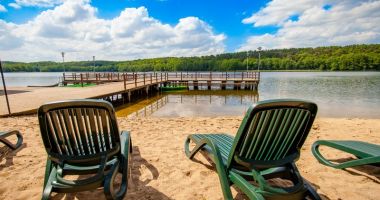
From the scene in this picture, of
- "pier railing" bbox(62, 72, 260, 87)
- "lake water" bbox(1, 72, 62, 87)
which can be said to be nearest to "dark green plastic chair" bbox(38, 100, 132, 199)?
"pier railing" bbox(62, 72, 260, 87)

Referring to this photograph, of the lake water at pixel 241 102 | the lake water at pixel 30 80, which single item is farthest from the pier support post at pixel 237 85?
the lake water at pixel 30 80

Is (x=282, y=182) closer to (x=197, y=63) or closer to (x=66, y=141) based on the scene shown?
(x=66, y=141)

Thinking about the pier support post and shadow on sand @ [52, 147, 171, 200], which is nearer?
shadow on sand @ [52, 147, 171, 200]

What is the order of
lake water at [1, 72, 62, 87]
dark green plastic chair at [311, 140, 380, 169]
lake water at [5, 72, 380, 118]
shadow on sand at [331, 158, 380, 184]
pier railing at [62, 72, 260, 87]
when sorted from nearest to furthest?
dark green plastic chair at [311, 140, 380, 169], shadow on sand at [331, 158, 380, 184], lake water at [5, 72, 380, 118], pier railing at [62, 72, 260, 87], lake water at [1, 72, 62, 87]

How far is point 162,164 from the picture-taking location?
374 centimetres

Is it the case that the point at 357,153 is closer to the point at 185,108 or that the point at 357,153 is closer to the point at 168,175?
the point at 168,175

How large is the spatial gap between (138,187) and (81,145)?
0.98 metres

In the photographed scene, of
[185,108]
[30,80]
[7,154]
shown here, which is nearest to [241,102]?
[185,108]

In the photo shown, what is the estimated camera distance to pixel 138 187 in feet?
9.71

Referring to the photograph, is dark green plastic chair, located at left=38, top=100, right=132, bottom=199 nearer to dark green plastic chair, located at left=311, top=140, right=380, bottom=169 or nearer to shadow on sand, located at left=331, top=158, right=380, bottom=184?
dark green plastic chair, located at left=311, top=140, right=380, bottom=169

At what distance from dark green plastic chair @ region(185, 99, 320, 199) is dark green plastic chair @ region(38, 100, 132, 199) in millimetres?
1163

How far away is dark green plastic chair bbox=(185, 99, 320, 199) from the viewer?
211 centimetres

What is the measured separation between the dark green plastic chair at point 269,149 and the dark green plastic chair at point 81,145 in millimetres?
1163

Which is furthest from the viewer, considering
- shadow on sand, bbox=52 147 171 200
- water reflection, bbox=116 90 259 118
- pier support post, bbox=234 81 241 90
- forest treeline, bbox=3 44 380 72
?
forest treeline, bbox=3 44 380 72
